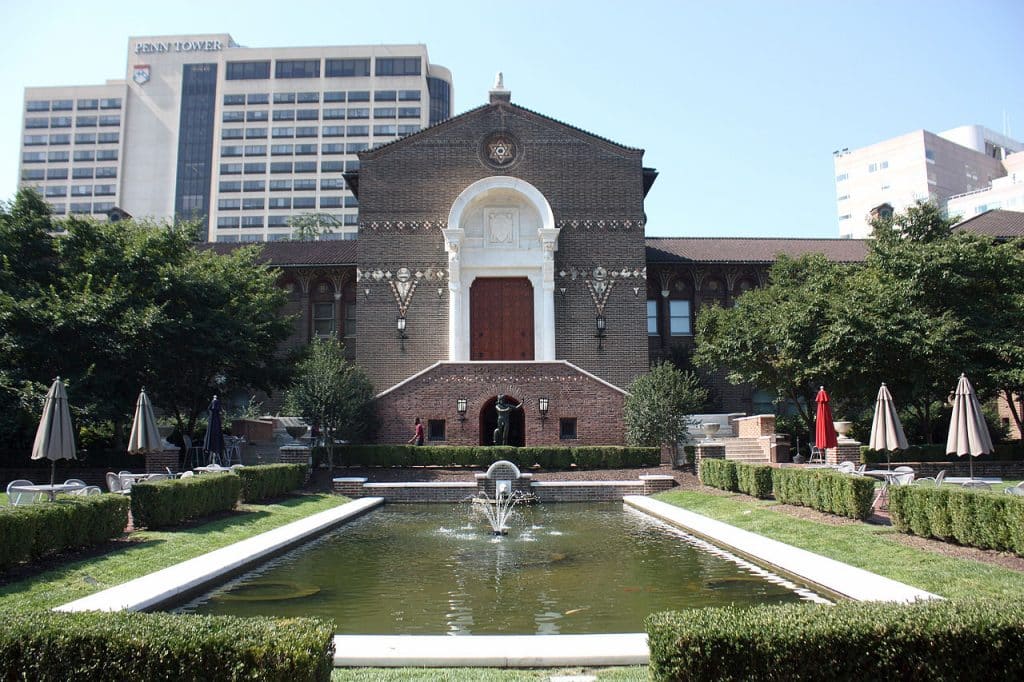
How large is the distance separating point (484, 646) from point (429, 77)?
378 ft

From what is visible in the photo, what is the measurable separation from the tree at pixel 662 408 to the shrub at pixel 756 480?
246 inches

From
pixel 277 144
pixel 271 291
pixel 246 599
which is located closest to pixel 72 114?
pixel 277 144

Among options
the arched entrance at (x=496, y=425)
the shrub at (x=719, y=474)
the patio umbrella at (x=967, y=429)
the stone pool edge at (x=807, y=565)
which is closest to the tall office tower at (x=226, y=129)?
the arched entrance at (x=496, y=425)

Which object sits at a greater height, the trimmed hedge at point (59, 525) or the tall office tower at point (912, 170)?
the tall office tower at point (912, 170)

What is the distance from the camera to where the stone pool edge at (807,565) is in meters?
8.91

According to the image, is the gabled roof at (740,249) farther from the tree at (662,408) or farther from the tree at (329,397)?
the tree at (329,397)

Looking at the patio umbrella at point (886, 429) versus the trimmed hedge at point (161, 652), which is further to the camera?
the patio umbrella at point (886, 429)

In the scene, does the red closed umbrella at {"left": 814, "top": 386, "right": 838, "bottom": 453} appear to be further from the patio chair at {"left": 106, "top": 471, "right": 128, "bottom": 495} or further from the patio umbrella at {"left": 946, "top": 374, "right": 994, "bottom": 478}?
the patio chair at {"left": 106, "top": 471, "right": 128, "bottom": 495}

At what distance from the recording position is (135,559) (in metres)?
11.5

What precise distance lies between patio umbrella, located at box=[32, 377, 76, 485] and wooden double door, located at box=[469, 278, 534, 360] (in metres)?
19.2

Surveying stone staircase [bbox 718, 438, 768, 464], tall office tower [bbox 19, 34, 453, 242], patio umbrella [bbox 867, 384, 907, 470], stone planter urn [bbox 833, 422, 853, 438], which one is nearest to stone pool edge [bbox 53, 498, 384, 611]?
patio umbrella [bbox 867, 384, 907, 470]

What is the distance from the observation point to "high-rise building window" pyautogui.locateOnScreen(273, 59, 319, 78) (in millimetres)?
106062

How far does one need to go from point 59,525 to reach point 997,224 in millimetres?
40902

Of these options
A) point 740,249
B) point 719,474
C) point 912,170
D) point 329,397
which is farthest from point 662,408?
point 912,170
